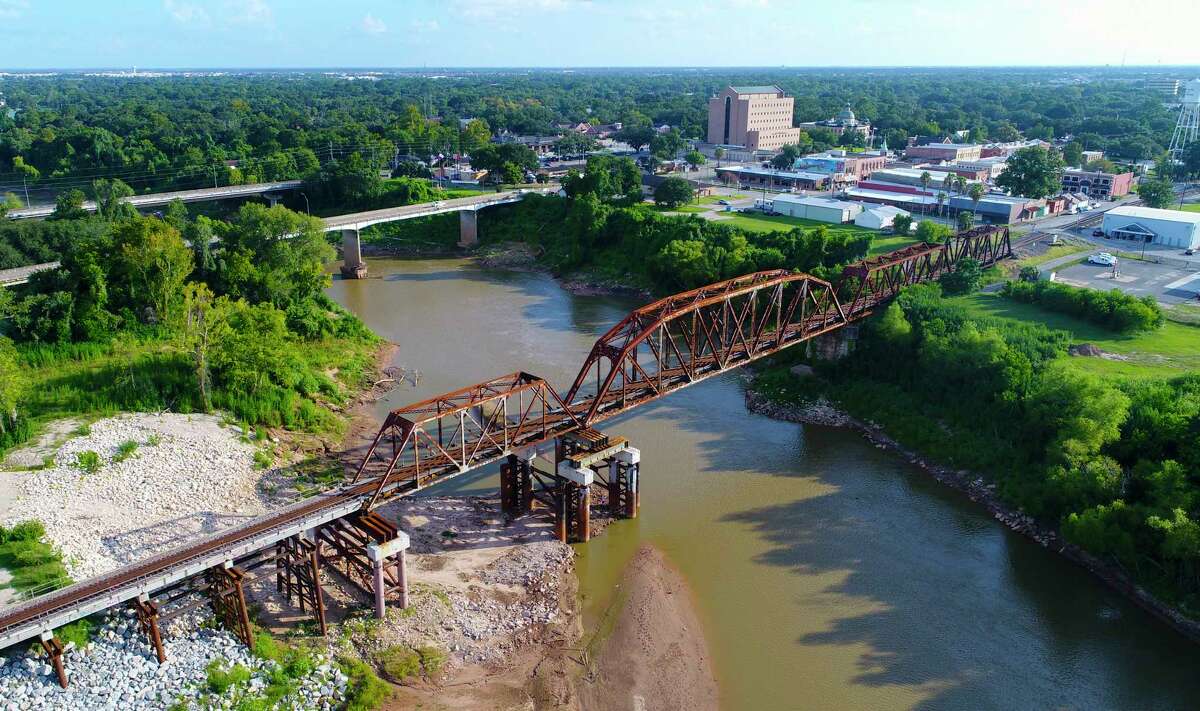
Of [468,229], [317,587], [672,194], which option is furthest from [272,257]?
[672,194]

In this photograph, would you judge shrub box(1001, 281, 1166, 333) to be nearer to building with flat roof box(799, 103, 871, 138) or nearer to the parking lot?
the parking lot

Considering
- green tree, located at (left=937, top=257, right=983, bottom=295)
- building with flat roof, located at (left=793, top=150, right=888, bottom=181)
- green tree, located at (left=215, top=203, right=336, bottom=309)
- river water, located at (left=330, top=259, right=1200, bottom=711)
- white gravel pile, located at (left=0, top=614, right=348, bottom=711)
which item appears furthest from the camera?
building with flat roof, located at (left=793, top=150, right=888, bottom=181)

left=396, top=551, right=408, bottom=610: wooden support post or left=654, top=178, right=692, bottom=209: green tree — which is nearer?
left=396, top=551, right=408, bottom=610: wooden support post

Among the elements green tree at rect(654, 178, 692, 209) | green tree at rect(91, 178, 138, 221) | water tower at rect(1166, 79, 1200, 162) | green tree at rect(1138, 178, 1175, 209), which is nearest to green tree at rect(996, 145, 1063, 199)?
green tree at rect(1138, 178, 1175, 209)

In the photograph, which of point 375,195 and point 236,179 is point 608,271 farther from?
point 236,179

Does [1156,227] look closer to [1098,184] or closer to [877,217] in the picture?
[877,217]

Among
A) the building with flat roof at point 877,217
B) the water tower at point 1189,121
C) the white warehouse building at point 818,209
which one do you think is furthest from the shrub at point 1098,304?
the water tower at point 1189,121
